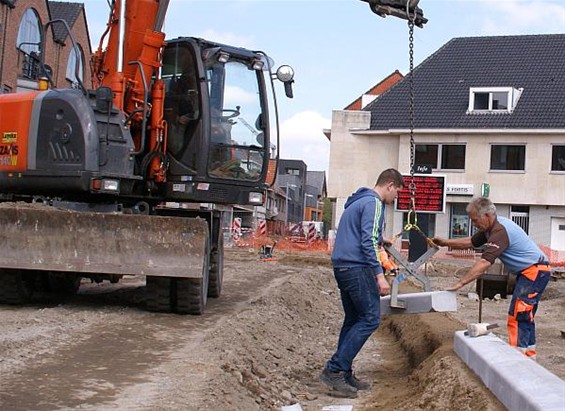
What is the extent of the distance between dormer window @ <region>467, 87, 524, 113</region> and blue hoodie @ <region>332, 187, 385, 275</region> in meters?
31.7

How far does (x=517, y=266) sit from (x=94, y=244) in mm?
4552

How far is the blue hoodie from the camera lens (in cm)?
680

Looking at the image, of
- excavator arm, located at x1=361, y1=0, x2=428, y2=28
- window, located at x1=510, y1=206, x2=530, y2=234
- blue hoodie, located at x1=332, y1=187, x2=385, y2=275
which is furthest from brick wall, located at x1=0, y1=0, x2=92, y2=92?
blue hoodie, located at x1=332, y1=187, x2=385, y2=275

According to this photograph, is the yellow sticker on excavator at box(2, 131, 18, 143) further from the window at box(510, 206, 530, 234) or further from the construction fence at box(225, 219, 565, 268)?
the window at box(510, 206, 530, 234)

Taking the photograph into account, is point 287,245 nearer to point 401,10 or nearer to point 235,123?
point 235,123

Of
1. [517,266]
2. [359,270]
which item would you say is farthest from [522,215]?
[359,270]

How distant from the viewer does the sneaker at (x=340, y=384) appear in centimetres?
704

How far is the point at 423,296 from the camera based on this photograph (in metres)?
7.38

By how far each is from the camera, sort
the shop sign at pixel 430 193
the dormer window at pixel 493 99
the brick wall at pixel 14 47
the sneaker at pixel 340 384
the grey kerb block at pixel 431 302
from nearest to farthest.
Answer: the sneaker at pixel 340 384 < the grey kerb block at pixel 431 302 < the shop sign at pixel 430 193 < the brick wall at pixel 14 47 < the dormer window at pixel 493 99

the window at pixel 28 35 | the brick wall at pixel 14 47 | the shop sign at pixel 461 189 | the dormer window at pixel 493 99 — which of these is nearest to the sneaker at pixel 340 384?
the brick wall at pixel 14 47

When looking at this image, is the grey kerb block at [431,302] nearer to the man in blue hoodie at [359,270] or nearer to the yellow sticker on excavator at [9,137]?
the man in blue hoodie at [359,270]

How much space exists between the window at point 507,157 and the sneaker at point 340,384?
30.9 metres

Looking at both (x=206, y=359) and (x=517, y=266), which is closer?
(x=206, y=359)

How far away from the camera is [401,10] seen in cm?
904
